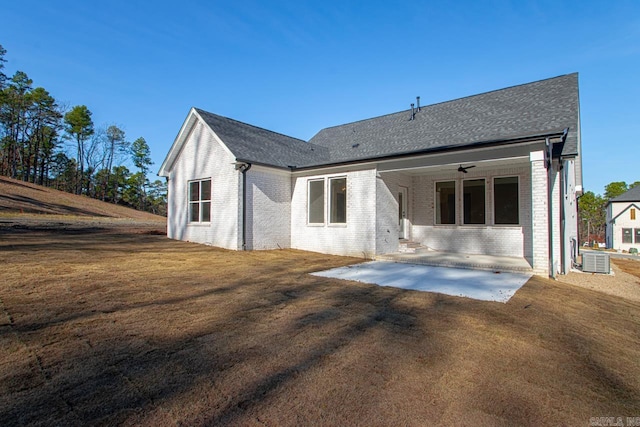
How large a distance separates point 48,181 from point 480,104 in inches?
2191

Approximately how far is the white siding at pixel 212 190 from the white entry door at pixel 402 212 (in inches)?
236

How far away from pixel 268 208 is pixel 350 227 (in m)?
3.20

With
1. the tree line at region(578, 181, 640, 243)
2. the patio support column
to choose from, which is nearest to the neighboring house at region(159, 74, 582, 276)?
the patio support column

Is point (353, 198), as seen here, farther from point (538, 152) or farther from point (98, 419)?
point (98, 419)

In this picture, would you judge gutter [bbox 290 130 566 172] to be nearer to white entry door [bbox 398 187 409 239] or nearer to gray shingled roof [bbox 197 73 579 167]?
gray shingled roof [bbox 197 73 579 167]

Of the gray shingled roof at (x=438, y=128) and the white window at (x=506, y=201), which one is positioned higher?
the gray shingled roof at (x=438, y=128)

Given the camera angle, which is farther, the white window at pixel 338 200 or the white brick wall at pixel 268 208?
the white brick wall at pixel 268 208

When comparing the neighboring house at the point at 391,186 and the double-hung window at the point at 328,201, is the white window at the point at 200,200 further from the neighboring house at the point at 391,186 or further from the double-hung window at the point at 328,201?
the double-hung window at the point at 328,201

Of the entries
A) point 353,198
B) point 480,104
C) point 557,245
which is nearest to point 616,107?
point 480,104

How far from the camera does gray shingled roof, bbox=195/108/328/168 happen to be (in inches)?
449

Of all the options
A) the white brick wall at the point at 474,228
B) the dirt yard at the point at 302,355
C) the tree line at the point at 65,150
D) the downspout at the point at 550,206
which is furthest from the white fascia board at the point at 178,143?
the tree line at the point at 65,150

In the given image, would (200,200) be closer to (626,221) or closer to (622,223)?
(622,223)

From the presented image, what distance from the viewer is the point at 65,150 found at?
145 feet

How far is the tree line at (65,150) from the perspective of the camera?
3812 centimetres
